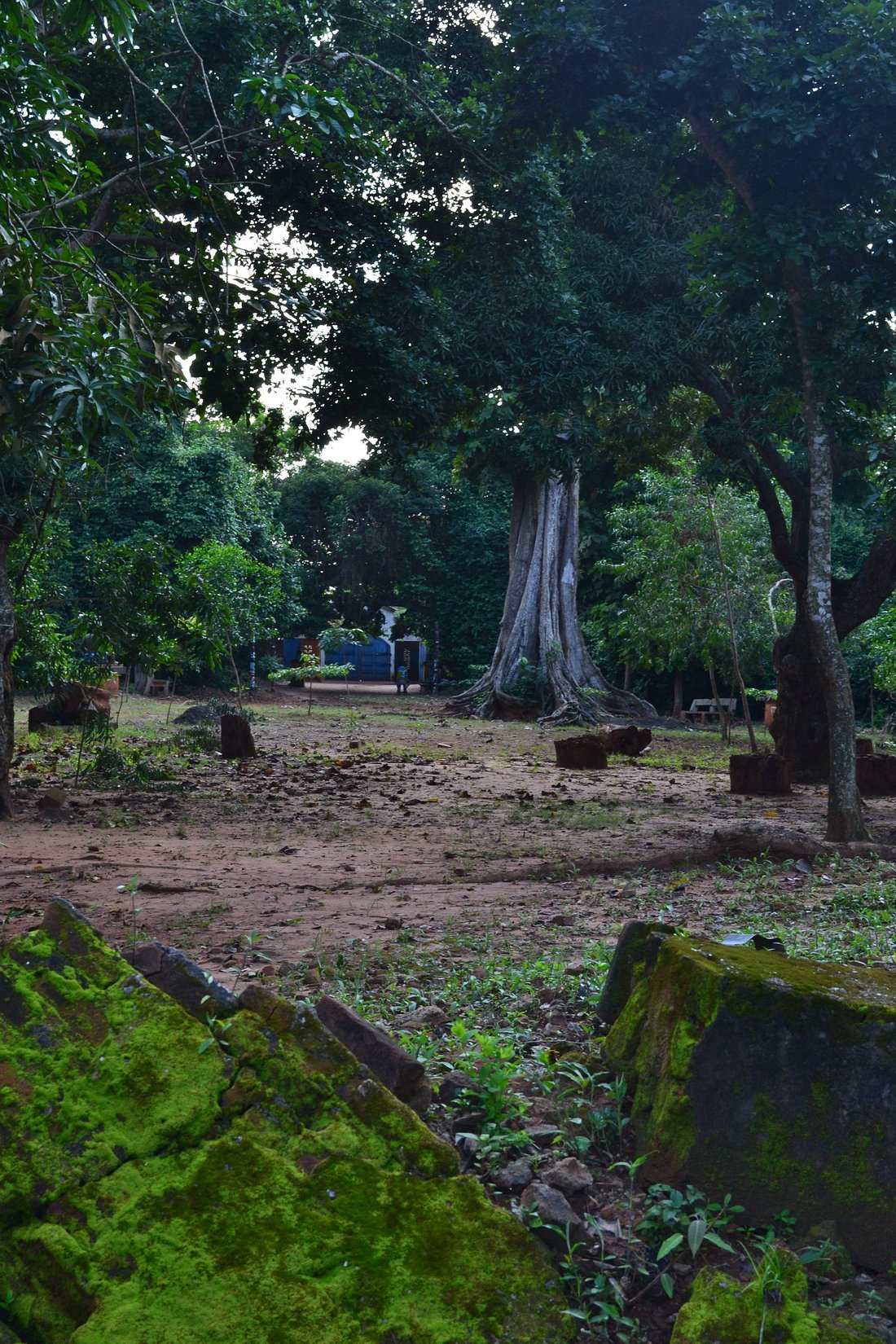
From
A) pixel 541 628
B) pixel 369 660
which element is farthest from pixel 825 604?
pixel 369 660

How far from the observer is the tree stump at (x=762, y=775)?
43.4 feet

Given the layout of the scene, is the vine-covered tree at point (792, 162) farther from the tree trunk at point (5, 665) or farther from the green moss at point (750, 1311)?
the green moss at point (750, 1311)

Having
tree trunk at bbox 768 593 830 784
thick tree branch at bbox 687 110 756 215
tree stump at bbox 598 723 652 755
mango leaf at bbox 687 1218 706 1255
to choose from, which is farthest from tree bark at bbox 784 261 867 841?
tree stump at bbox 598 723 652 755

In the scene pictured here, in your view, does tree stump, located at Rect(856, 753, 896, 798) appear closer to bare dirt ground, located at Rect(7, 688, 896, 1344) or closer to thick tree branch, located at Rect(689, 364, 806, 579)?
bare dirt ground, located at Rect(7, 688, 896, 1344)

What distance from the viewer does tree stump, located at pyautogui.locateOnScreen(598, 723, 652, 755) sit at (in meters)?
18.6

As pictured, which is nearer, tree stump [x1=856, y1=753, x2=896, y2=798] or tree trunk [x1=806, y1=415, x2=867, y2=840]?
tree trunk [x1=806, y1=415, x2=867, y2=840]

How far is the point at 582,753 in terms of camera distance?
53.8 ft

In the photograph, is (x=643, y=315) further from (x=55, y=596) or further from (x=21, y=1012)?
(x=21, y=1012)

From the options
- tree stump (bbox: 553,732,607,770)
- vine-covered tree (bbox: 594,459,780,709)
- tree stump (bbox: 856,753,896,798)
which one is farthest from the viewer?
vine-covered tree (bbox: 594,459,780,709)

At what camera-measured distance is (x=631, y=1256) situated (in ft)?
8.78

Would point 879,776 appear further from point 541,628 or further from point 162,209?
point 541,628

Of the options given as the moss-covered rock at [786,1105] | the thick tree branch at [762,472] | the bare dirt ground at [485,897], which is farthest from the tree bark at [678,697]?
the moss-covered rock at [786,1105]

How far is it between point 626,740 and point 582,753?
8.25ft

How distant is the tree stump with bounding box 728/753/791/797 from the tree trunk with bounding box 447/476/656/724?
1385 centimetres
